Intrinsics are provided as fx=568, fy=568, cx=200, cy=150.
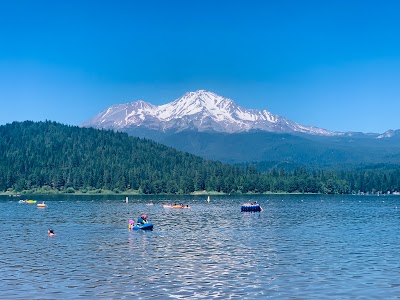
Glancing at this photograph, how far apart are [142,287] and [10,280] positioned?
50.1ft

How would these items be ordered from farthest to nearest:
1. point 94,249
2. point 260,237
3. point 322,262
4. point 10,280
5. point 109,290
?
1. point 260,237
2. point 94,249
3. point 322,262
4. point 10,280
5. point 109,290

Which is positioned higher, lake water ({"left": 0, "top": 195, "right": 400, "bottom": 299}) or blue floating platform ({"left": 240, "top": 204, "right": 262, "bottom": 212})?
blue floating platform ({"left": 240, "top": 204, "right": 262, "bottom": 212})

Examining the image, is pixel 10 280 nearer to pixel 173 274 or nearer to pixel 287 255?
pixel 173 274

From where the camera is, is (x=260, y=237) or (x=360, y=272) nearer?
(x=360, y=272)

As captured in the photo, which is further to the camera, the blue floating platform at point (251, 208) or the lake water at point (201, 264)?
the blue floating platform at point (251, 208)

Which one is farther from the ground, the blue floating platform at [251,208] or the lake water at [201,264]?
the blue floating platform at [251,208]

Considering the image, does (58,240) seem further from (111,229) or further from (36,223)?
(36,223)

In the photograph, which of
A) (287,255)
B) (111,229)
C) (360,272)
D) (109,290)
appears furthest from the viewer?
(111,229)

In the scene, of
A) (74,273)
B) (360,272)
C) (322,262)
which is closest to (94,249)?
(74,273)

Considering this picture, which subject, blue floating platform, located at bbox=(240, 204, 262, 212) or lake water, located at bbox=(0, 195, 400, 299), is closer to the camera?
lake water, located at bbox=(0, 195, 400, 299)

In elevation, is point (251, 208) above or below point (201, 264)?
above

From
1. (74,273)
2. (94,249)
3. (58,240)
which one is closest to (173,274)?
(74,273)

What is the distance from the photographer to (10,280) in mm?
61719

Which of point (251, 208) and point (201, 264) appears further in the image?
point (251, 208)
